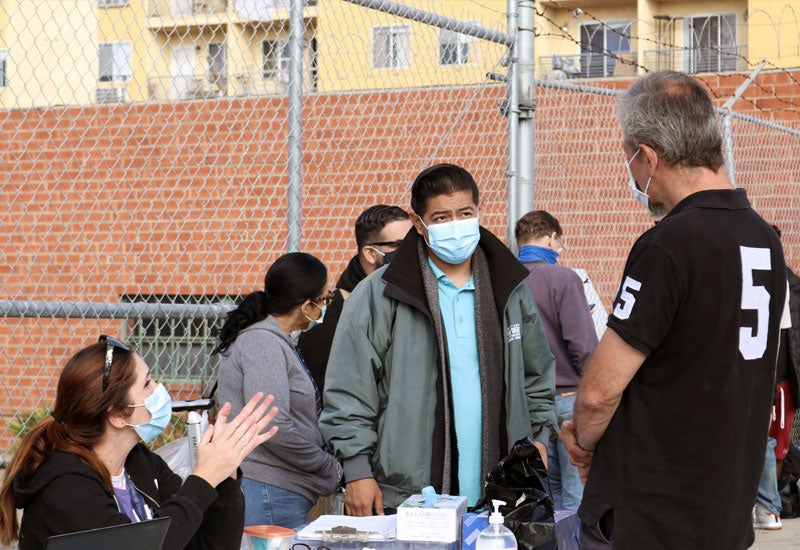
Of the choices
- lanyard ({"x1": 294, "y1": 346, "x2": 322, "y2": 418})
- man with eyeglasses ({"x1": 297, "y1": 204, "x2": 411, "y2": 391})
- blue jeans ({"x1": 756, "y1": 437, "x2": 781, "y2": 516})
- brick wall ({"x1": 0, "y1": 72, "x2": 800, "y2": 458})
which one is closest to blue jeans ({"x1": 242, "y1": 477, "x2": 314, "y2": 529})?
lanyard ({"x1": 294, "y1": 346, "x2": 322, "y2": 418})

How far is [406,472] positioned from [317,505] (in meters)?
1.43

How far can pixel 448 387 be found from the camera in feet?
12.5

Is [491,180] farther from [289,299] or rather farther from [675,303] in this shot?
[675,303]

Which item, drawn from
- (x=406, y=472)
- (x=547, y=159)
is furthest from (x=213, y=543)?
(x=547, y=159)

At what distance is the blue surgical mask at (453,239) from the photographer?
3877 millimetres

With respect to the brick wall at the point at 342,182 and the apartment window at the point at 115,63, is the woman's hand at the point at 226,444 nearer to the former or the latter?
the apartment window at the point at 115,63

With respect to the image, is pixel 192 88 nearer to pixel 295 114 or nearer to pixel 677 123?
pixel 295 114

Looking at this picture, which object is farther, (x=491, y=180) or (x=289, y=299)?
(x=491, y=180)

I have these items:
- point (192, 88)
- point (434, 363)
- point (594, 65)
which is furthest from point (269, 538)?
point (594, 65)

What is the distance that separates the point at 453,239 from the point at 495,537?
1153 mm

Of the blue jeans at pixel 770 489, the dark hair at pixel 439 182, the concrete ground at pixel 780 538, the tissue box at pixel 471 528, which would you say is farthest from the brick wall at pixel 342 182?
the tissue box at pixel 471 528

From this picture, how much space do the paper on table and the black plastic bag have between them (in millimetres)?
343

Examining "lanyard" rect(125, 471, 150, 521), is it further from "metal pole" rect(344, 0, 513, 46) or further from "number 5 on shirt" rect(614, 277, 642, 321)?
"metal pole" rect(344, 0, 513, 46)

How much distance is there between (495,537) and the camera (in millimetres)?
Answer: 3133
